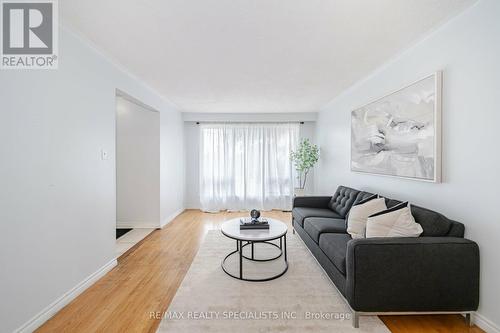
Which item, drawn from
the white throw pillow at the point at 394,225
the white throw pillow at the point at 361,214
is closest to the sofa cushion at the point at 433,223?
the white throw pillow at the point at 394,225

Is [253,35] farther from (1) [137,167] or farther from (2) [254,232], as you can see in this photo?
(1) [137,167]

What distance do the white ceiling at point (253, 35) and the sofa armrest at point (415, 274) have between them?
1.88m

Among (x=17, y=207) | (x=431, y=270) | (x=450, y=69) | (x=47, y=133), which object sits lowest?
(x=431, y=270)

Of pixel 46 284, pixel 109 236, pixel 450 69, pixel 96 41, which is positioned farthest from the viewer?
pixel 109 236

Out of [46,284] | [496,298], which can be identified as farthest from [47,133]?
[496,298]

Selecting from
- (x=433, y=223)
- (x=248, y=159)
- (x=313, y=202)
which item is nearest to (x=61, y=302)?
(x=433, y=223)

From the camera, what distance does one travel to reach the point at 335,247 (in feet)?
7.36

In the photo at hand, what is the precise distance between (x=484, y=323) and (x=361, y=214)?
1.18 meters

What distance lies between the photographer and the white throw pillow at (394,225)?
2009 millimetres

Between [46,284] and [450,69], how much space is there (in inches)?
155

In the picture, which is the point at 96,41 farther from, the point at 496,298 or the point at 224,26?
the point at 496,298

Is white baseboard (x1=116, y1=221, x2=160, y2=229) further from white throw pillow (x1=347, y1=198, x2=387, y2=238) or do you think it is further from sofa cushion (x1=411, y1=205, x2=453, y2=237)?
sofa cushion (x1=411, y1=205, x2=453, y2=237)

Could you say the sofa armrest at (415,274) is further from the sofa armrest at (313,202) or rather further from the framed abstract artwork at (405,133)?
the sofa armrest at (313,202)

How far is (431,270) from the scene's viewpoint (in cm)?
179
